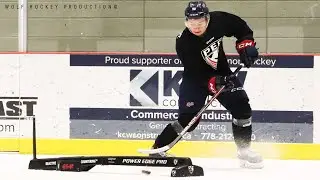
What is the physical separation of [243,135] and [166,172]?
0.59 meters

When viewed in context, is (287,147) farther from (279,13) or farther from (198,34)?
(279,13)

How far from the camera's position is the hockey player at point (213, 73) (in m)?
3.96

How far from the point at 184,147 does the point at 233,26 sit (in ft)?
4.27

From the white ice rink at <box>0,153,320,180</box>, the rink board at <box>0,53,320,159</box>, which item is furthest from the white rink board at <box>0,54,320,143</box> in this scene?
the white ice rink at <box>0,153,320,180</box>

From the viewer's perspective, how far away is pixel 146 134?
4.97 m

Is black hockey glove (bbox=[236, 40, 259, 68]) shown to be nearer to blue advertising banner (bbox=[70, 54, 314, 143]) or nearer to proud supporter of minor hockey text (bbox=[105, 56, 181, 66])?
blue advertising banner (bbox=[70, 54, 314, 143])

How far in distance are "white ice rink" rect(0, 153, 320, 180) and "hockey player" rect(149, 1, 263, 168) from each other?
18cm

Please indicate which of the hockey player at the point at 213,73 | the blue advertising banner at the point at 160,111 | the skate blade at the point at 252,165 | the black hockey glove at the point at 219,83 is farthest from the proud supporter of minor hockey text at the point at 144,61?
the skate blade at the point at 252,165

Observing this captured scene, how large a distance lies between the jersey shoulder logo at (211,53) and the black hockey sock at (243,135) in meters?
0.47

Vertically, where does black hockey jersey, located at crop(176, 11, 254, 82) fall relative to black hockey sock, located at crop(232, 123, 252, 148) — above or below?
above

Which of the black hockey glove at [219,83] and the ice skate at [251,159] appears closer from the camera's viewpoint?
the black hockey glove at [219,83]

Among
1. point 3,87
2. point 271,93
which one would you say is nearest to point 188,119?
point 271,93

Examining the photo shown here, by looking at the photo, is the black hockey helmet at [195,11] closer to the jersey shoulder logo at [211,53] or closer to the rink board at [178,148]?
the jersey shoulder logo at [211,53]

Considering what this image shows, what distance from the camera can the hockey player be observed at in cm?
396
